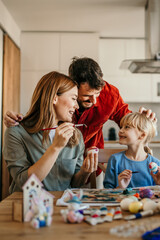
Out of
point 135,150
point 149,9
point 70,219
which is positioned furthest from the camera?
point 149,9

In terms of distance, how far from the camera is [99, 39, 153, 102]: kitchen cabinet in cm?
465

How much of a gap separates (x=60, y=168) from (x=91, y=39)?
3314 millimetres

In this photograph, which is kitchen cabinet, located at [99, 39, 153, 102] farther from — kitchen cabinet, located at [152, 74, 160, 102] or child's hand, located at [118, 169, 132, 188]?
child's hand, located at [118, 169, 132, 188]

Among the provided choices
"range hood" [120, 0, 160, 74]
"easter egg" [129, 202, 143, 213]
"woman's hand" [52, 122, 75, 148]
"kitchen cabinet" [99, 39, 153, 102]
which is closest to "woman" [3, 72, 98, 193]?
"woman's hand" [52, 122, 75, 148]

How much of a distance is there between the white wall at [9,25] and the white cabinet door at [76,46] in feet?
2.23

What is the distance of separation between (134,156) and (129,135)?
133 mm

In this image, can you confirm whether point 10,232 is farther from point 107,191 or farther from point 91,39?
point 91,39

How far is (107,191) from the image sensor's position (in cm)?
130

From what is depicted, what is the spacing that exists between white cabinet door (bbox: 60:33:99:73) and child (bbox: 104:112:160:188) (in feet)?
9.05

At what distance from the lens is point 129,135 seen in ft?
5.90

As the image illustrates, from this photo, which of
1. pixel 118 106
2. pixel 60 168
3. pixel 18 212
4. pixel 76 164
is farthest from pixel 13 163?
pixel 118 106

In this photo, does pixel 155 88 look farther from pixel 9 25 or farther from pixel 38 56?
pixel 9 25

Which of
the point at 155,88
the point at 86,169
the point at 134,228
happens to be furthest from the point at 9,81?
the point at 134,228

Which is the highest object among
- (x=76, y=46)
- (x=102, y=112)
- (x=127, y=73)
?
(x=76, y=46)
